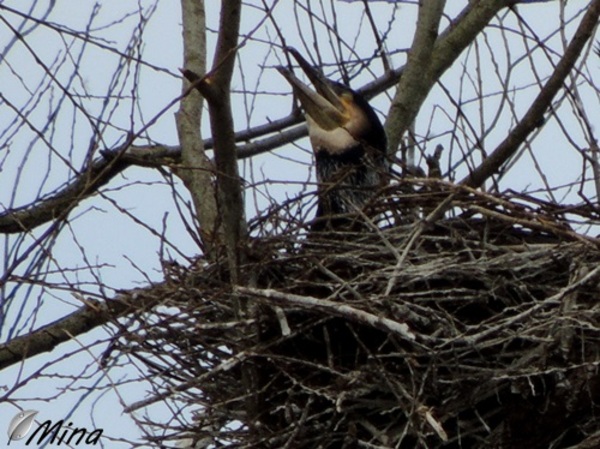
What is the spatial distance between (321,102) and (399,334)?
2014mm

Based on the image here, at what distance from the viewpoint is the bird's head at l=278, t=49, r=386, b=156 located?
5.53 meters

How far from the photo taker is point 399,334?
3773mm

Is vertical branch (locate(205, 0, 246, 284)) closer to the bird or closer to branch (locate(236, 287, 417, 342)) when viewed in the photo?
branch (locate(236, 287, 417, 342))

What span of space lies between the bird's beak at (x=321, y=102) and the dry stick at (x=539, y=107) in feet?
2.70

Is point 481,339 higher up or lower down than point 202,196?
lower down

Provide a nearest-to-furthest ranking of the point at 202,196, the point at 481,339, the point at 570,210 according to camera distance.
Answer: the point at 481,339
the point at 570,210
the point at 202,196

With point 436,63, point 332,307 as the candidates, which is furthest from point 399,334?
point 436,63

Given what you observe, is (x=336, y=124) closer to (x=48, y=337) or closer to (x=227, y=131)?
(x=48, y=337)

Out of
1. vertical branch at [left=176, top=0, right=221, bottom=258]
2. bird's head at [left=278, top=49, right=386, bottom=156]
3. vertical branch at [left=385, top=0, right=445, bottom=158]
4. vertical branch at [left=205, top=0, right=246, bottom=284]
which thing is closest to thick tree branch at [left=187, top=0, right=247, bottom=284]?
vertical branch at [left=205, top=0, right=246, bottom=284]

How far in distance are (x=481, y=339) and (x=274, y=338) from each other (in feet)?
2.11

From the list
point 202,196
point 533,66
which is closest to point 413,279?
point 202,196

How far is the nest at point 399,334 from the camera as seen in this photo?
3902 mm

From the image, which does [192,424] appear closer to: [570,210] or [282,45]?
[570,210]

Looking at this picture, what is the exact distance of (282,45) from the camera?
5375 mm
